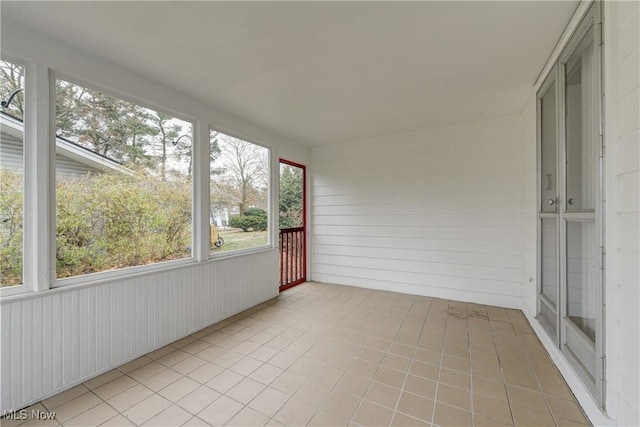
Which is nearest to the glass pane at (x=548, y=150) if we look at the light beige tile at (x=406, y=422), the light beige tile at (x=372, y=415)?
the light beige tile at (x=406, y=422)

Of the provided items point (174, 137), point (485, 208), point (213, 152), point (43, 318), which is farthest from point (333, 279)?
point (43, 318)

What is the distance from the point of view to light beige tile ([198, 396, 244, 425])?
164 centimetres

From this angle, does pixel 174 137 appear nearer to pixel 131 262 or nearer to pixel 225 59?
pixel 225 59

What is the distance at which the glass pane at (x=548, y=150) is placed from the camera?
2.39 m

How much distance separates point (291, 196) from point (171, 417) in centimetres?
360

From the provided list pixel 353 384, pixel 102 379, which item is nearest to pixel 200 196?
pixel 102 379

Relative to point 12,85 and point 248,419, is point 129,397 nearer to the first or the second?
point 248,419

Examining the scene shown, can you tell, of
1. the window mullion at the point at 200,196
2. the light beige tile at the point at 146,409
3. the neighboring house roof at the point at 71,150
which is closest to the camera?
the light beige tile at the point at 146,409

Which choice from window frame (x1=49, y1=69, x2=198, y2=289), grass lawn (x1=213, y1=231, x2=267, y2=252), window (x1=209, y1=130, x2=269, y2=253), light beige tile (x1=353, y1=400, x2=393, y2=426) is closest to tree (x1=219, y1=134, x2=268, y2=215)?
window (x1=209, y1=130, x2=269, y2=253)

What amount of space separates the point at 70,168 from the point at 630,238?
357cm

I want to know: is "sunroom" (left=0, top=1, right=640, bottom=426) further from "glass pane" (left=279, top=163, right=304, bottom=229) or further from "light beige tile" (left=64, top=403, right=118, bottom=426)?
"glass pane" (left=279, top=163, right=304, bottom=229)

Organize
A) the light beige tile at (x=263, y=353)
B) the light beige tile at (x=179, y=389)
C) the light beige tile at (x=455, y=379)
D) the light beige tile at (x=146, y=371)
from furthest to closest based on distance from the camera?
the light beige tile at (x=263, y=353), the light beige tile at (x=146, y=371), the light beige tile at (x=455, y=379), the light beige tile at (x=179, y=389)

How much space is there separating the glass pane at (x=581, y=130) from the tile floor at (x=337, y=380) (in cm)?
141

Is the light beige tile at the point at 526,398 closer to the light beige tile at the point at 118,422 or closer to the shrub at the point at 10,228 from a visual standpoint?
the light beige tile at the point at 118,422
